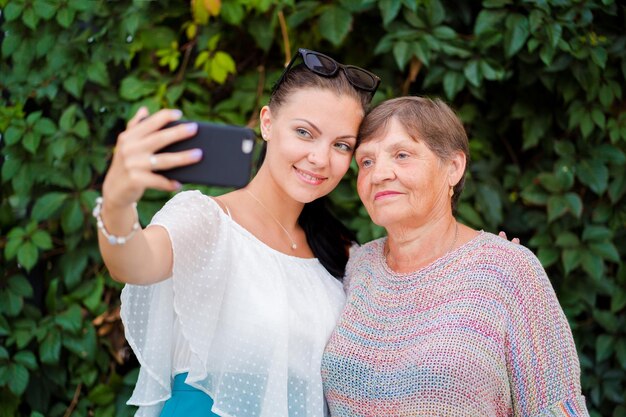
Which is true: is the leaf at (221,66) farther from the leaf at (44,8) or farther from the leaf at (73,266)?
the leaf at (73,266)

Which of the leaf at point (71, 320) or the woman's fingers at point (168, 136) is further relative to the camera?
the leaf at point (71, 320)

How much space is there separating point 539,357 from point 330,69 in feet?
2.99

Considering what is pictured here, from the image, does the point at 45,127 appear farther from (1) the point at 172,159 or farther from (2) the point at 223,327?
(1) the point at 172,159

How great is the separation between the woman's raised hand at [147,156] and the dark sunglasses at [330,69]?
34.6 inches

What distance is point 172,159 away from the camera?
1.27 metres

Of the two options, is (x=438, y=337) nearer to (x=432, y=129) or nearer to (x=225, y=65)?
(x=432, y=129)

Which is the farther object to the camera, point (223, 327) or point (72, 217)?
point (72, 217)

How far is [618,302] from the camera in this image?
2924 mm

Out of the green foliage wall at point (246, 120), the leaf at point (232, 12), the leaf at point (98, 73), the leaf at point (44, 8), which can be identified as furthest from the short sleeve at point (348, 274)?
the leaf at point (44, 8)

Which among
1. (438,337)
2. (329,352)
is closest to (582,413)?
(438,337)

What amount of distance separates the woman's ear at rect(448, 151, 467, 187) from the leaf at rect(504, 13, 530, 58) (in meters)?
0.79

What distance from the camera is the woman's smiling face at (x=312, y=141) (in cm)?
207

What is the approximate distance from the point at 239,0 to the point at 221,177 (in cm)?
174

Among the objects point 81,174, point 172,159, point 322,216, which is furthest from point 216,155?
point 81,174
